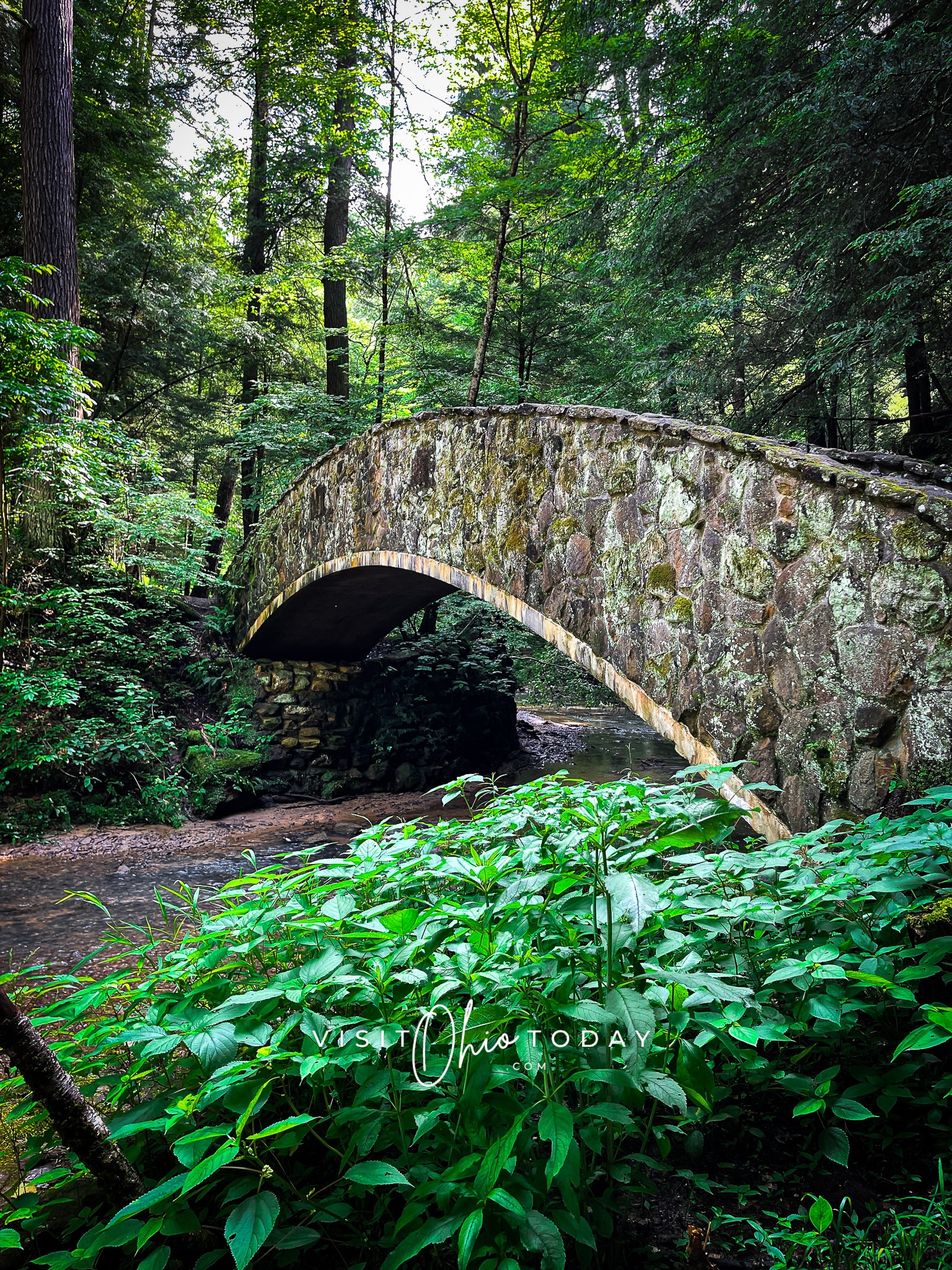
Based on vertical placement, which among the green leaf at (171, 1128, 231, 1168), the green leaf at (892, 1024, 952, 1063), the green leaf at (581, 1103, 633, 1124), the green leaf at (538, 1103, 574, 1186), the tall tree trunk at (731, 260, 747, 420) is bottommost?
the green leaf at (581, 1103, 633, 1124)

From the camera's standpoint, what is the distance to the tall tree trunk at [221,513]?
36.3 ft

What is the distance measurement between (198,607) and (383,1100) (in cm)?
937

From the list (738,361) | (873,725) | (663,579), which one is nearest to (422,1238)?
(873,725)

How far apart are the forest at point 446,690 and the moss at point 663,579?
0.71 meters

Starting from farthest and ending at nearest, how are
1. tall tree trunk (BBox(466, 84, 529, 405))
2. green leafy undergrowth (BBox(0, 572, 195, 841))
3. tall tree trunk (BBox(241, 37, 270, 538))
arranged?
tall tree trunk (BBox(241, 37, 270, 538)), tall tree trunk (BBox(466, 84, 529, 405)), green leafy undergrowth (BBox(0, 572, 195, 841))

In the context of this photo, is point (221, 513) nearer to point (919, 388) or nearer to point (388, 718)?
point (388, 718)

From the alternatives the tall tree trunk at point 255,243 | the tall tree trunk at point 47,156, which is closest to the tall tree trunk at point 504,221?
the tall tree trunk at point 47,156

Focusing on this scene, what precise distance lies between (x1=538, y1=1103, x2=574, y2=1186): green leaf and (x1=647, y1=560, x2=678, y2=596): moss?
8.30ft

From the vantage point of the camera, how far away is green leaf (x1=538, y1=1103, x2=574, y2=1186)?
0.95m

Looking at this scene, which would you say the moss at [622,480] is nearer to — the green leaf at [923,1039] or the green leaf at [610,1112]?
the green leaf at [923,1039]

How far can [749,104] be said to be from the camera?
537 cm

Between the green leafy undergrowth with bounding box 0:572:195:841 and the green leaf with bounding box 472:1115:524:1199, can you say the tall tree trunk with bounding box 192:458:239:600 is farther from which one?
the green leaf with bounding box 472:1115:524:1199

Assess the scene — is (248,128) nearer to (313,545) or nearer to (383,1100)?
(313,545)

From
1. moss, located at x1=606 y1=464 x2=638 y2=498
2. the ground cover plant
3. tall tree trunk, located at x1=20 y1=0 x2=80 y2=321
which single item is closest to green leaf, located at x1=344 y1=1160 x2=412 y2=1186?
the ground cover plant
